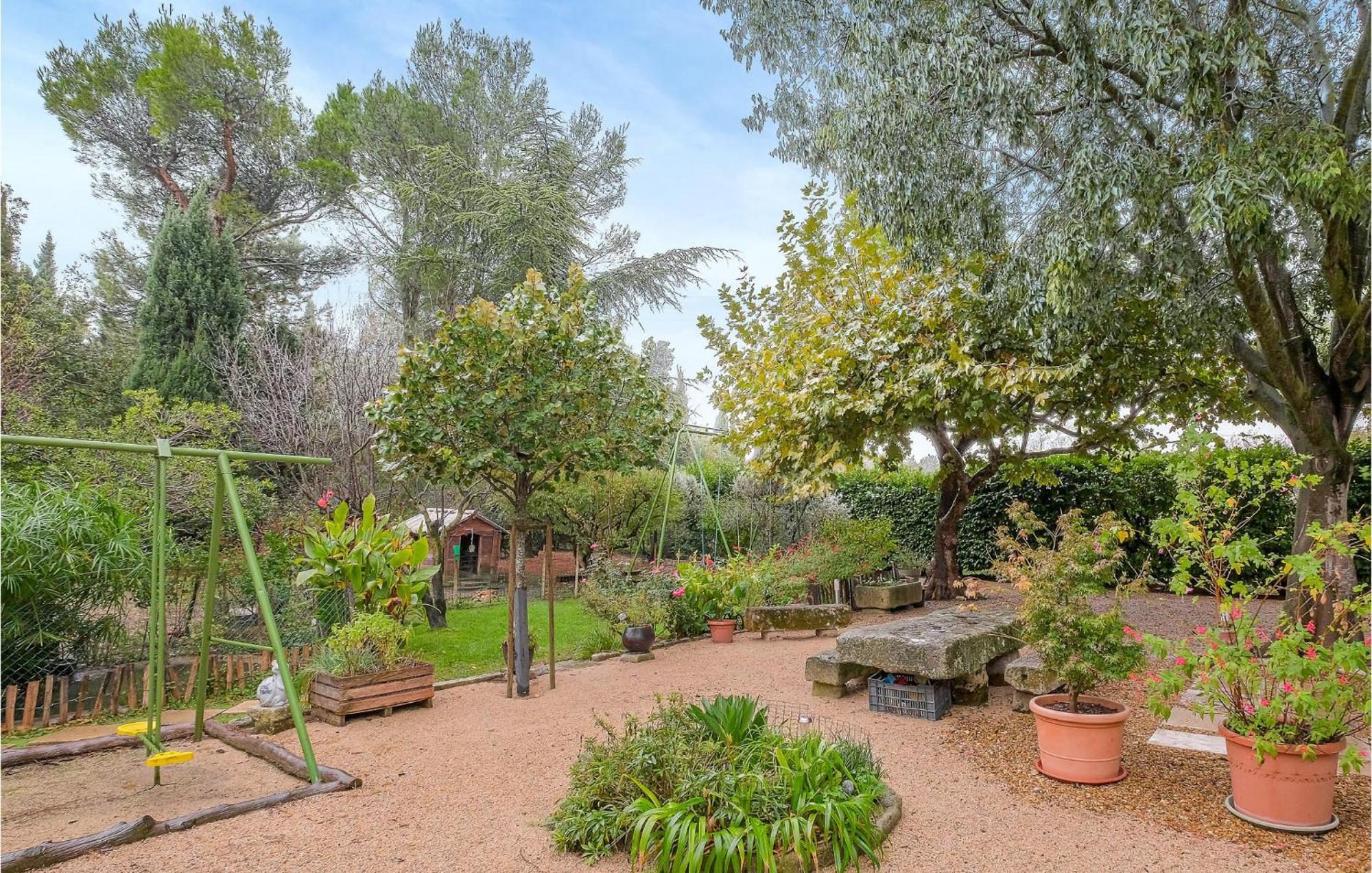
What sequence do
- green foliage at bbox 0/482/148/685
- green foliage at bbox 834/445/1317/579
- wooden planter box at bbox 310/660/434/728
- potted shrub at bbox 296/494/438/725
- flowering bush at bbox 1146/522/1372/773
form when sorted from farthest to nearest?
green foliage at bbox 834/445/1317/579 → potted shrub at bbox 296/494/438/725 → wooden planter box at bbox 310/660/434/728 → green foliage at bbox 0/482/148/685 → flowering bush at bbox 1146/522/1372/773

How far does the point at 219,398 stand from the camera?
12250 mm

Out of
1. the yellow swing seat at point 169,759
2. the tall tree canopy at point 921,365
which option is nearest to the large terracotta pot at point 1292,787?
the tall tree canopy at point 921,365

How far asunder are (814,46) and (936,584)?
25.9 ft

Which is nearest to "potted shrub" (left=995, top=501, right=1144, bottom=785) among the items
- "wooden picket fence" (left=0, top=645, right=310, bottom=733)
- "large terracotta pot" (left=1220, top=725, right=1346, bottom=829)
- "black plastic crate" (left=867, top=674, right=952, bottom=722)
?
"large terracotta pot" (left=1220, top=725, right=1346, bottom=829)

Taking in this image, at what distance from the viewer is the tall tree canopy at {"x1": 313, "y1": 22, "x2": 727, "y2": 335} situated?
15.0 m

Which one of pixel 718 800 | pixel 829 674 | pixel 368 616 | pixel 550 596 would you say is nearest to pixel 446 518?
pixel 550 596

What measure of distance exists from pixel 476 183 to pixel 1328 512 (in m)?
15.3

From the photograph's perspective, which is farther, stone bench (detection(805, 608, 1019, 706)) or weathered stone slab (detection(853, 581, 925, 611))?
weathered stone slab (detection(853, 581, 925, 611))

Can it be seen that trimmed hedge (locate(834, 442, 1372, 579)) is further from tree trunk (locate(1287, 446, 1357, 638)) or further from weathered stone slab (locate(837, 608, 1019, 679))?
weathered stone slab (locate(837, 608, 1019, 679))

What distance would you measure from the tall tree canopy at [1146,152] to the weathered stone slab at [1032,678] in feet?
9.04

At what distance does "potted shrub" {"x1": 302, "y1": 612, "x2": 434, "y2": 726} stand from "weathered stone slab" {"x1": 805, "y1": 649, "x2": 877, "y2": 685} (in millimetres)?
3247

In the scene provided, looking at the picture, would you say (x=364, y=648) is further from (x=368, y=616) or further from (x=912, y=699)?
(x=912, y=699)

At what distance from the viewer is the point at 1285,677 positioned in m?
3.20

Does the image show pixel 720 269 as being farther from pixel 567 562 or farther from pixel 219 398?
pixel 219 398
